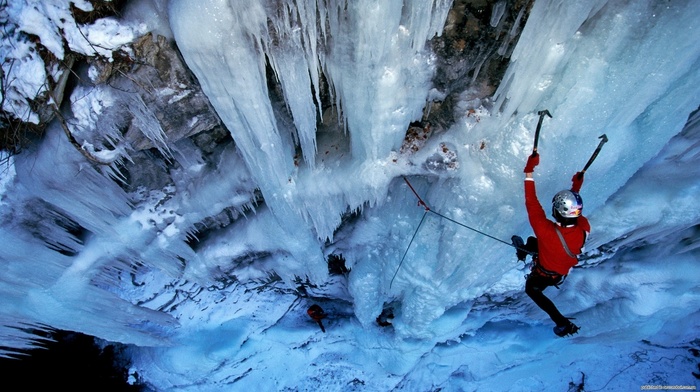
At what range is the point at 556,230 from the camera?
277cm

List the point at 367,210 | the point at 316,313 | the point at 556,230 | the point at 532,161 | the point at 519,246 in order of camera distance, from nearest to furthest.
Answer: the point at 532,161 → the point at 556,230 → the point at 519,246 → the point at 367,210 → the point at 316,313

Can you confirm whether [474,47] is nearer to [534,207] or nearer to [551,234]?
[534,207]

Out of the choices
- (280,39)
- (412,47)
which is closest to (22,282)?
(280,39)

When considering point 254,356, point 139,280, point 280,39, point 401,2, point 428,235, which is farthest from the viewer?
point 254,356

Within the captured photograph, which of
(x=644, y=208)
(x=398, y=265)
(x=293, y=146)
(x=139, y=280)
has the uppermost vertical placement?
(x=139, y=280)

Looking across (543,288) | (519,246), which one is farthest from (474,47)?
(543,288)

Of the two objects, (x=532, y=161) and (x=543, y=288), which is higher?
(x=532, y=161)

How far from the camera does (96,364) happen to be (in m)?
5.93

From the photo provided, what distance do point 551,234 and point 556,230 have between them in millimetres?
46

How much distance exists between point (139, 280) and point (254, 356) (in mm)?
2045

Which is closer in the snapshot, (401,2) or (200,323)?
(401,2)

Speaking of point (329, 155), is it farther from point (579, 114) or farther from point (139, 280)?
point (139, 280)

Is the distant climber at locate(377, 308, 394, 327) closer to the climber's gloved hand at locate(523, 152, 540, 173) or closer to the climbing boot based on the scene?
the climbing boot

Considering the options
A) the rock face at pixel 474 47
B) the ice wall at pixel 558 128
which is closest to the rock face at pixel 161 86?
the rock face at pixel 474 47
